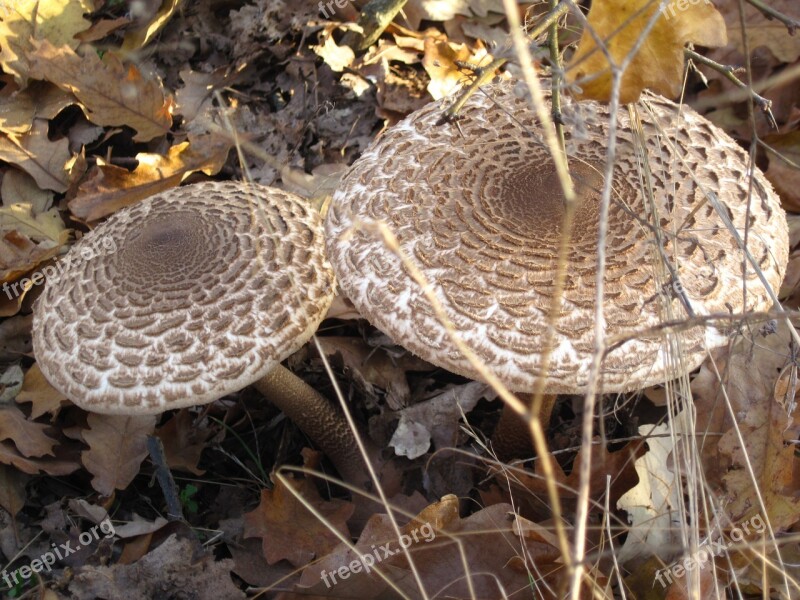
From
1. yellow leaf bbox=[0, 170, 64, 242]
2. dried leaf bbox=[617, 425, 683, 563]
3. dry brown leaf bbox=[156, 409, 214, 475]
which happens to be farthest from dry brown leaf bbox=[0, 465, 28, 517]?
dried leaf bbox=[617, 425, 683, 563]

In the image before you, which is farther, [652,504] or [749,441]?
[652,504]

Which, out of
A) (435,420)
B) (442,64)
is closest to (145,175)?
(442,64)

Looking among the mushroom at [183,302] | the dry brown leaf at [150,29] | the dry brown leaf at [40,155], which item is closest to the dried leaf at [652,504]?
the mushroom at [183,302]

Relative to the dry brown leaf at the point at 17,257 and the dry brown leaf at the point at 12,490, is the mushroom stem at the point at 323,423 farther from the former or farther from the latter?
the dry brown leaf at the point at 17,257

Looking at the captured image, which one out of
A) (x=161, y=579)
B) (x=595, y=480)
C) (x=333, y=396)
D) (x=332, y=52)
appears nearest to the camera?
(x=161, y=579)

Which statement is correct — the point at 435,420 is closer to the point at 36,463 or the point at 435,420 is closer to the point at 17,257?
→ the point at 36,463

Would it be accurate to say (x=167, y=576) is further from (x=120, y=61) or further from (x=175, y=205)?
(x=120, y=61)

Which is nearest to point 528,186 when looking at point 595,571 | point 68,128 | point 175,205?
point 595,571
